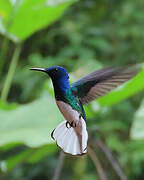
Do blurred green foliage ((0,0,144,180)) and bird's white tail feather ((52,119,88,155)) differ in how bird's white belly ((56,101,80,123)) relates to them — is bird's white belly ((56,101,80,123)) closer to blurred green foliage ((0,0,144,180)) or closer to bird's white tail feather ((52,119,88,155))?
bird's white tail feather ((52,119,88,155))

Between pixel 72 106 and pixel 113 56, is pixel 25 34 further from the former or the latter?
pixel 113 56

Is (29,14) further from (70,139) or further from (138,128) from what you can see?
(70,139)

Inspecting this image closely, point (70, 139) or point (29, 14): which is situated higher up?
point (29, 14)

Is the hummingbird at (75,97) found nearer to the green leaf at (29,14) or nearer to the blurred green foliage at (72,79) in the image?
the blurred green foliage at (72,79)

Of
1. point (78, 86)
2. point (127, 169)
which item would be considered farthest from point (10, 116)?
point (127, 169)

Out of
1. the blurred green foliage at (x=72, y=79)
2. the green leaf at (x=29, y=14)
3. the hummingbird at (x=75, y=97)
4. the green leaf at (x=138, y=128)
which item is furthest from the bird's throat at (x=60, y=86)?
the green leaf at (x=29, y=14)

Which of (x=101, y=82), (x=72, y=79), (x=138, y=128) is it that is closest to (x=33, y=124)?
(x=138, y=128)

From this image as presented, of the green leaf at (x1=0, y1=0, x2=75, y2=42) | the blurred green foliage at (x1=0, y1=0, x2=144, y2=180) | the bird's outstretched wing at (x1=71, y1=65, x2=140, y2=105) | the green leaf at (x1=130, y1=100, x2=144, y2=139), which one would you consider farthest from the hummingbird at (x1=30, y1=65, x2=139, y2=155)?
the green leaf at (x1=0, y1=0, x2=75, y2=42)
